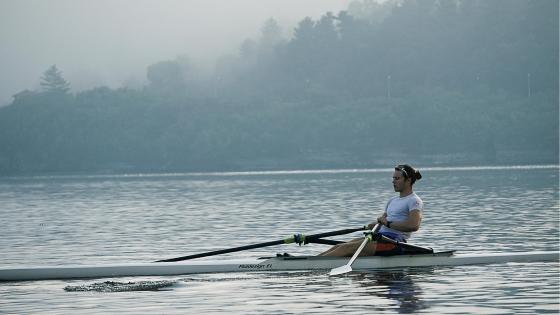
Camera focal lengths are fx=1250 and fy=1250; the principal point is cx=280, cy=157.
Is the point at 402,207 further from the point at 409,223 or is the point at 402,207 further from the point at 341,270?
the point at 341,270

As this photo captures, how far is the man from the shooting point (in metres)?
21.8

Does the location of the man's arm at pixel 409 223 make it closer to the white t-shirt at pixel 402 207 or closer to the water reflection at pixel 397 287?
the white t-shirt at pixel 402 207

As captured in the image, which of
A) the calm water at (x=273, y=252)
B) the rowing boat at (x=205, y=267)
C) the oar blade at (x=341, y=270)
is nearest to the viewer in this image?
the calm water at (x=273, y=252)

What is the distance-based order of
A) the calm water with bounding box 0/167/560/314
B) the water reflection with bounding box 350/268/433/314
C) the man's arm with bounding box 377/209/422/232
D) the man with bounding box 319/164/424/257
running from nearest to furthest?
1. the water reflection with bounding box 350/268/433/314
2. the calm water with bounding box 0/167/560/314
3. the man with bounding box 319/164/424/257
4. the man's arm with bounding box 377/209/422/232

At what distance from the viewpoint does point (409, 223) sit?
2203cm

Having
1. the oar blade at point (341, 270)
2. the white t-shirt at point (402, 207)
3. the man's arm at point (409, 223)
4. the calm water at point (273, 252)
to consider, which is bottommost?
the calm water at point (273, 252)

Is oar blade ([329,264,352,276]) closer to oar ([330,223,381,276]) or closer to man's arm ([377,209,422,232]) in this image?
oar ([330,223,381,276])

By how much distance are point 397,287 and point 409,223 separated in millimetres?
1973

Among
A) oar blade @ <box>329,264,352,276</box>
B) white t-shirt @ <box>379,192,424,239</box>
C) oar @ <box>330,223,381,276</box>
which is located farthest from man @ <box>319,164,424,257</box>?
oar blade @ <box>329,264,352,276</box>

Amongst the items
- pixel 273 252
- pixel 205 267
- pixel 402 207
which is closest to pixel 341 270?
pixel 402 207

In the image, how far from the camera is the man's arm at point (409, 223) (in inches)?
866

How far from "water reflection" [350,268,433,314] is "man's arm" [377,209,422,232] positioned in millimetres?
783

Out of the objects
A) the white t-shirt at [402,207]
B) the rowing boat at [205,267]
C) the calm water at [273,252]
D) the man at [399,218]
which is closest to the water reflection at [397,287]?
the calm water at [273,252]

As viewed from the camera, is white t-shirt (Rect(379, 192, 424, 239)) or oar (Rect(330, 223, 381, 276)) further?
white t-shirt (Rect(379, 192, 424, 239))
